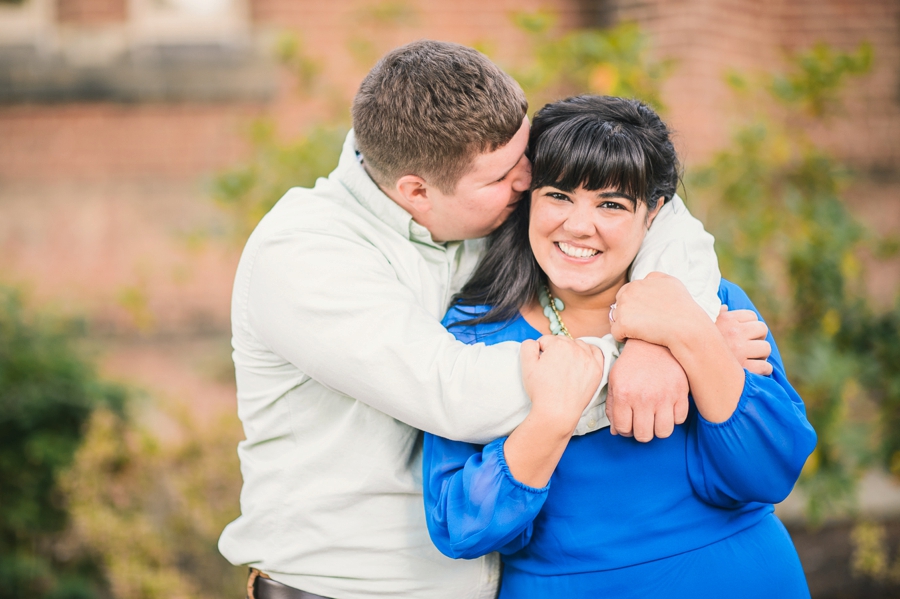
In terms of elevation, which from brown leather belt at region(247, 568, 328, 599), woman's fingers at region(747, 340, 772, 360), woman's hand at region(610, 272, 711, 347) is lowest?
brown leather belt at region(247, 568, 328, 599)

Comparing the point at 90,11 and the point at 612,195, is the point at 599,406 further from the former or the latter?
the point at 90,11

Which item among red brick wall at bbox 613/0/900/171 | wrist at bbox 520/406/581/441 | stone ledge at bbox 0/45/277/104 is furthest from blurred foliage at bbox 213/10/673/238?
wrist at bbox 520/406/581/441

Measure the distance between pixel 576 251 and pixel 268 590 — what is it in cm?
119

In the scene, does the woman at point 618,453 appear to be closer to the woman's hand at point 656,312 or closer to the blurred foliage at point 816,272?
the woman's hand at point 656,312

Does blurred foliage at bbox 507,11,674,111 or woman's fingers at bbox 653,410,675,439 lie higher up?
blurred foliage at bbox 507,11,674,111

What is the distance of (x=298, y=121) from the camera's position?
5.11 m

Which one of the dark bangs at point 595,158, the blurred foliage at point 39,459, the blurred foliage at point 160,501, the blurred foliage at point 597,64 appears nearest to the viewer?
the dark bangs at point 595,158

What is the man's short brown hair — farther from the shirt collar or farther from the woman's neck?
the woman's neck

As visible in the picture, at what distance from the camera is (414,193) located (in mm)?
1998

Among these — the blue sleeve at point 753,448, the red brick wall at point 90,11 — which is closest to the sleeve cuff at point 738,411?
the blue sleeve at point 753,448

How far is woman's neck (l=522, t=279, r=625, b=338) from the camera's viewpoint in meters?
2.02

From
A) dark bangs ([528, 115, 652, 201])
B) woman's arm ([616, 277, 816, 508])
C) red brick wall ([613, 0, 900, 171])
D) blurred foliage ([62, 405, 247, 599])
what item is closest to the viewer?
woman's arm ([616, 277, 816, 508])

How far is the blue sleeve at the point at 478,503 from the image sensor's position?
1.64m

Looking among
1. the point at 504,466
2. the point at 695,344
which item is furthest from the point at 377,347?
the point at 695,344
